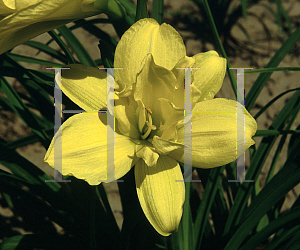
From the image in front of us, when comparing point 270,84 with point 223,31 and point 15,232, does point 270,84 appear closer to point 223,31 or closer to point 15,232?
point 223,31

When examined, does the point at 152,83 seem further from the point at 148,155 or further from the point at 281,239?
the point at 281,239

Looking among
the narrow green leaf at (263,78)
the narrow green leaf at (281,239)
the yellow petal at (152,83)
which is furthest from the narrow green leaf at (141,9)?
the narrow green leaf at (281,239)

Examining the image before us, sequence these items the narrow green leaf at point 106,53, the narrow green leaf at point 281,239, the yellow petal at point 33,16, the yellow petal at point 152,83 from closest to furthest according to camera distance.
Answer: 1. the yellow petal at point 33,16
2. the yellow petal at point 152,83
3. the narrow green leaf at point 106,53
4. the narrow green leaf at point 281,239

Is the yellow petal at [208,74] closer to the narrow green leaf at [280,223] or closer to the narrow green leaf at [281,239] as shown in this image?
the narrow green leaf at [280,223]

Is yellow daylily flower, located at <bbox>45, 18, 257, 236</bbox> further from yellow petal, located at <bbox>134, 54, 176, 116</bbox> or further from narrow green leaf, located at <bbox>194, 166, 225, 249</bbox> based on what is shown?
narrow green leaf, located at <bbox>194, 166, 225, 249</bbox>

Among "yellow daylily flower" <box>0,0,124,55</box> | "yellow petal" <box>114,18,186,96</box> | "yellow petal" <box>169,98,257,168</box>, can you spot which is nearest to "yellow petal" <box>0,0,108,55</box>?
"yellow daylily flower" <box>0,0,124,55</box>
